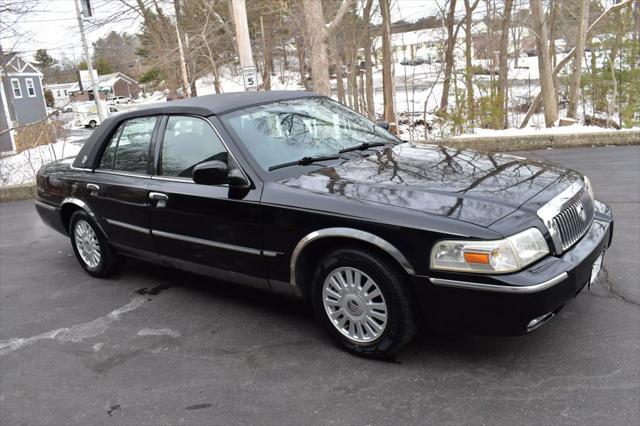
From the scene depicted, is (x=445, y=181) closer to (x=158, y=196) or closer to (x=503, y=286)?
(x=503, y=286)

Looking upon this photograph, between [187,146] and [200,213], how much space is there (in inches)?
22.4

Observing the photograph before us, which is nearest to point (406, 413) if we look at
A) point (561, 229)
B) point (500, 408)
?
point (500, 408)

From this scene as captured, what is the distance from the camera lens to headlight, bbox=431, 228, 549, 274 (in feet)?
9.48

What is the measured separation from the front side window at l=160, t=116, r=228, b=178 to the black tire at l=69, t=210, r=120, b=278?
1.23 meters

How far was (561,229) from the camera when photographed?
126 inches

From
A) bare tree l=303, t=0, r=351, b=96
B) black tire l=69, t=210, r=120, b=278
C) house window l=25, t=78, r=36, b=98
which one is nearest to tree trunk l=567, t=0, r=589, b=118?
bare tree l=303, t=0, r=351, b=96

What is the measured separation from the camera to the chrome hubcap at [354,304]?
10.9 feet

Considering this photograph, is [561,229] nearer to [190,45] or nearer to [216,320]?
[216,320]

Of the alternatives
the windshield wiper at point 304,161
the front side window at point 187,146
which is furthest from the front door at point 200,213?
the windshield wiper at point 304,161

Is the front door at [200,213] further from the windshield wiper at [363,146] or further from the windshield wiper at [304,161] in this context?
the windshield wiper at [363,146]

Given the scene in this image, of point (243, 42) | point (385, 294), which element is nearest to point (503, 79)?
point (243, 42)

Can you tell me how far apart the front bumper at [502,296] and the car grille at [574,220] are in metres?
0.10

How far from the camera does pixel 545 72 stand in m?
16.0

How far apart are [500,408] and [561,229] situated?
3.43ft
